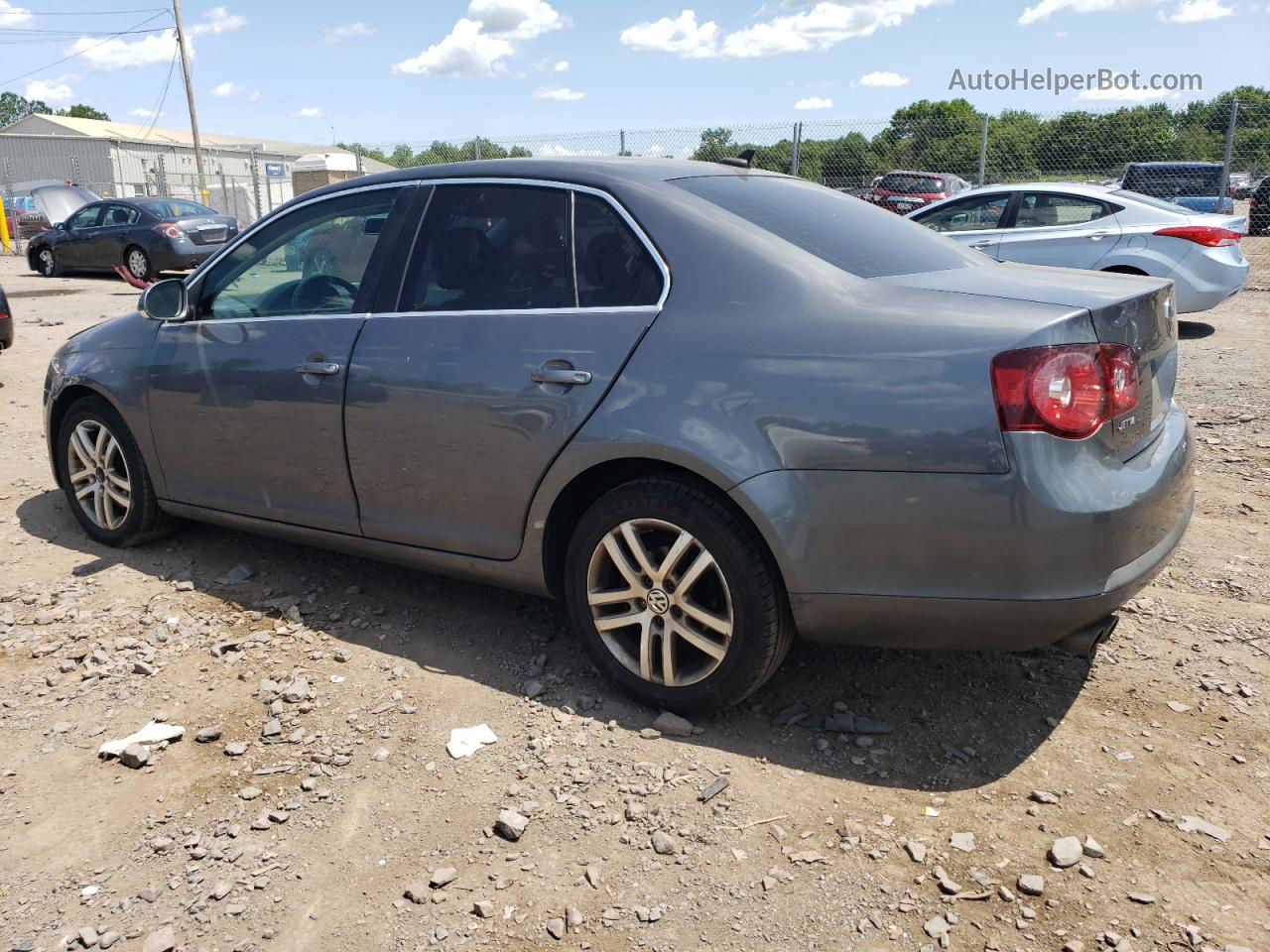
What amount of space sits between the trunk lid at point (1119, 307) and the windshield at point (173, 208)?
55.5 feet

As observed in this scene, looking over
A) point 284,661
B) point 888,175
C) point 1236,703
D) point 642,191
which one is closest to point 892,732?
point 1236,703

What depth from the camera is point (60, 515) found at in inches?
212

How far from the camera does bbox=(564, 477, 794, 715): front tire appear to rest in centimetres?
299

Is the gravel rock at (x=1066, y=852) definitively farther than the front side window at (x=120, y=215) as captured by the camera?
No

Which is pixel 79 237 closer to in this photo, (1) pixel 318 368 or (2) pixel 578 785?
(1) pixel 318 368

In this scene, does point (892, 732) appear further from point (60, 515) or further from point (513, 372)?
point (60, 515)

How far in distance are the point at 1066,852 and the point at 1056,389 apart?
116 cm

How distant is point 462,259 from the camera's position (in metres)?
3.64

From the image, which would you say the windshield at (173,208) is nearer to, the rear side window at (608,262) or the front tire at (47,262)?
the front tire at (47,262)

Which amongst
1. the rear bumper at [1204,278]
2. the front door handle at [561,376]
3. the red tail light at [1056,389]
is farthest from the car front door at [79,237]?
the red tail light at [1056,389]

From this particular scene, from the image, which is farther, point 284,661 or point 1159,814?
point 284,661

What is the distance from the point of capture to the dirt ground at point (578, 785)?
2457mm

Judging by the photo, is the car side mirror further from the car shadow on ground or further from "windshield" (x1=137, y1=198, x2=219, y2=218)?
"windshield" (x1=137, y1=198, x2=219, y2=218)

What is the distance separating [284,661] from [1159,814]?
9.35 feet
